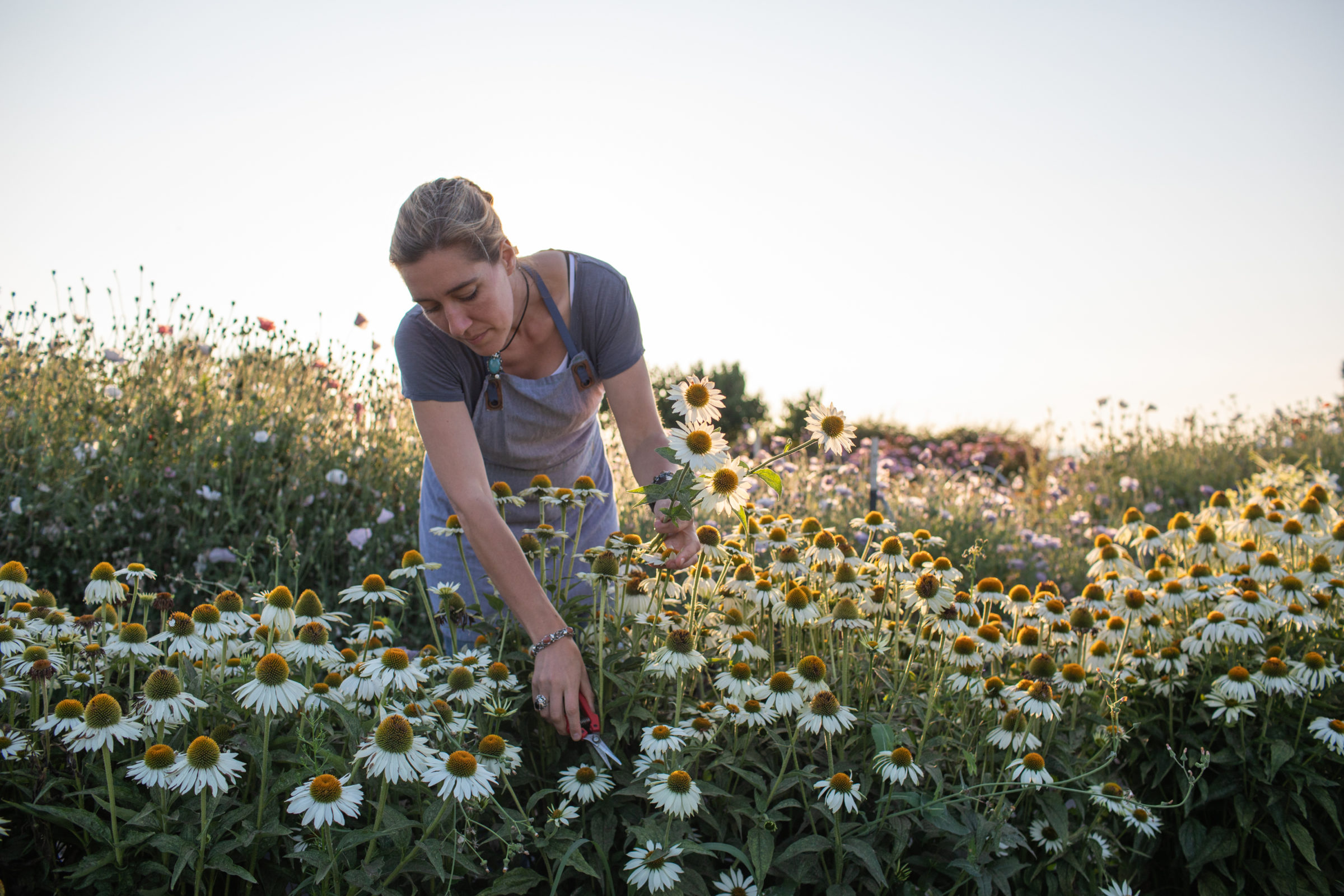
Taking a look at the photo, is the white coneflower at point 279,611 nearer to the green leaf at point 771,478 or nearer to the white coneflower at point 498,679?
the white coneflower at point 498,679

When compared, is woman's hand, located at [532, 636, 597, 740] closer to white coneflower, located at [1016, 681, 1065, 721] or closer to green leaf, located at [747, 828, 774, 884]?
green leaf, located at [747, 828, 774, 884]

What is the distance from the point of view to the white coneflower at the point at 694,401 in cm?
183

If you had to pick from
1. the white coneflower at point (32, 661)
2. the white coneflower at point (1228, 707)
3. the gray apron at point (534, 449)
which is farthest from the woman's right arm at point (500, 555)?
the white coneflower at point (1228, 707)

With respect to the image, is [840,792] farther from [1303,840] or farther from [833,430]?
[1303,840]

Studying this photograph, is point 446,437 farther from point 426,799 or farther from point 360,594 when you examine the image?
point 426,799

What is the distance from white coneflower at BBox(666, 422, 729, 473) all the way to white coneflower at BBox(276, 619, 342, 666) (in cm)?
79

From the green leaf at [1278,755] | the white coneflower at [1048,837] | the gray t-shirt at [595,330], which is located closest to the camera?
the white coneflower at [1048,837]

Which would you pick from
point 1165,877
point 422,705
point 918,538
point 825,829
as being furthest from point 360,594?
point 1165,877

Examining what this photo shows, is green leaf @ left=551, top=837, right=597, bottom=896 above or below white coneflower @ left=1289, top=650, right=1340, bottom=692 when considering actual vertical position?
above

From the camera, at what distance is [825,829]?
1.75m

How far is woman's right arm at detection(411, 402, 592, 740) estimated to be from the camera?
1.72m

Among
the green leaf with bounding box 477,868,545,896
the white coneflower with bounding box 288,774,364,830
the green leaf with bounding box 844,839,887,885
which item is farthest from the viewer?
the green leaf with bounding box 844,839,887,885

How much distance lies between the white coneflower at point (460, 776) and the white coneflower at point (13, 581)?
3.80 ft

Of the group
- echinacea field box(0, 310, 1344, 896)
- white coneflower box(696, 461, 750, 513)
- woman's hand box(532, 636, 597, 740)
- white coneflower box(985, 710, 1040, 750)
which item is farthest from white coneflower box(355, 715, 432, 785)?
white coneflower box(985, 710, 1040, 750)
